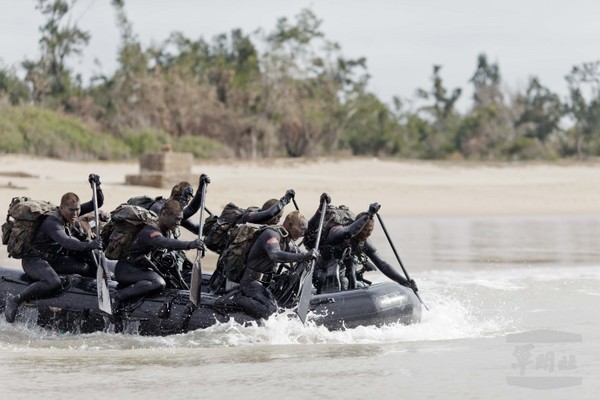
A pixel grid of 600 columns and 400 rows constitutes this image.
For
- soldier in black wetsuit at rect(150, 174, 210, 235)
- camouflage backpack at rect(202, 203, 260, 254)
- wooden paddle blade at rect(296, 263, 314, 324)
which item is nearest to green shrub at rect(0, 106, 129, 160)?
soldier in black wetsuit at rect(150, 174, 210, 235)

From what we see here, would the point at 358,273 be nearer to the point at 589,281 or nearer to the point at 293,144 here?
the point at 589,281

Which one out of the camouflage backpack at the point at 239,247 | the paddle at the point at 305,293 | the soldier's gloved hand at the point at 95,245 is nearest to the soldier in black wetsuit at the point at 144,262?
the soldier's gloved hand at the point at 95,245

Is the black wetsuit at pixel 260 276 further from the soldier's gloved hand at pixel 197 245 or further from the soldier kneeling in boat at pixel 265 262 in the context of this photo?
the soldier's gloved hand at pixel 197 245

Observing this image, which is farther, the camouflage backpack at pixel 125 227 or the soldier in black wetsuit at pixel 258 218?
the soldier in black wetsuit at pixel 258 218

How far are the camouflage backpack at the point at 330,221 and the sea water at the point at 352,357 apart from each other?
1.20 meters

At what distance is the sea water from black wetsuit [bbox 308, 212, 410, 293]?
2.40 feet

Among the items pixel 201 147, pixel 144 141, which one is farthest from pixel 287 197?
pixel 201 147

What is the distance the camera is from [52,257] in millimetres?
12477

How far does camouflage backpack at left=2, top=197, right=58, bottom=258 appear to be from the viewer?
12.0m

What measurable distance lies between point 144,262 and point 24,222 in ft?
4.11

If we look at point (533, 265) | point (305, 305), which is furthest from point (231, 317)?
point (533, 265)

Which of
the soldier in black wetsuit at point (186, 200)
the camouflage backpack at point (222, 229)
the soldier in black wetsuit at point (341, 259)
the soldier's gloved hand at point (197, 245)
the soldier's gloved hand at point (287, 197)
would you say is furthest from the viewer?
the soldier in black wetsuit at point (186, 200)

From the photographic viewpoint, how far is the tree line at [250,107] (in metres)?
45.8

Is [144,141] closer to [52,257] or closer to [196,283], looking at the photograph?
[52,257]
